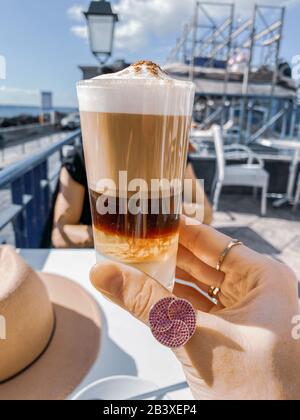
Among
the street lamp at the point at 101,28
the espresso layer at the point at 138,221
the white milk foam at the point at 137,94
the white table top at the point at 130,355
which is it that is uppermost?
the street lamp at the point at 101,28

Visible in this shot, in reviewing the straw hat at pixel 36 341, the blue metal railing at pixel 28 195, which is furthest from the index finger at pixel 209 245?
the blue metal railing at pixel 28 195

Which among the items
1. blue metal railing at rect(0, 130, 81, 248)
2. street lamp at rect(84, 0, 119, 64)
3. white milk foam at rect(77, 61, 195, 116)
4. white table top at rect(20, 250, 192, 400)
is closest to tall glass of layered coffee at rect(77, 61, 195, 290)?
white milk foam at rect(77, 61, 195, 116)

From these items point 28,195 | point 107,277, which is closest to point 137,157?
point 107,277

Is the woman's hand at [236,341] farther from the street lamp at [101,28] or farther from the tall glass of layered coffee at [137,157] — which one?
the street lamp at [101,28]

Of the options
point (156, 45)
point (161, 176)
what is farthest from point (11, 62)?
point (161, 176)

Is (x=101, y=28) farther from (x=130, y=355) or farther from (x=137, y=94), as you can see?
(x=130, y=355)

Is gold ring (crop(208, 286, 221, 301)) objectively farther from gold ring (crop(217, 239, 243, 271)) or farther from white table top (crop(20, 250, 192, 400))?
white table top (crop(20, 250, 192, 400))

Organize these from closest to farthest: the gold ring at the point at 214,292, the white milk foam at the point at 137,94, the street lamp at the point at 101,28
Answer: the white milk foam at the point at 137,94 < the gold ring at the point at 214,292 < the street lamp at the point at 101,28
